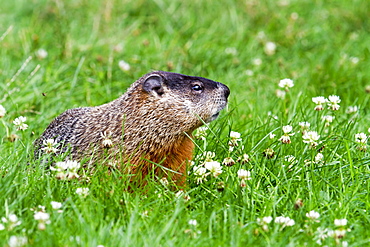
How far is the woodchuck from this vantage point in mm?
4074

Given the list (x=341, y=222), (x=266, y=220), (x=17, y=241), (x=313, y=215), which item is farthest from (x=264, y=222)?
(x=17, y=241)

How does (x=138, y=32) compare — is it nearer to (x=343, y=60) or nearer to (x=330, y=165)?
(x=343, y=60)

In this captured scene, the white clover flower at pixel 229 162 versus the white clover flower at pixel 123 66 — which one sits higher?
the white clover flower at pixel 229 162

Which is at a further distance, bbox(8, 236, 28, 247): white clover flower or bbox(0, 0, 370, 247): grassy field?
bbox(0, 0, 370, 247): grassy field

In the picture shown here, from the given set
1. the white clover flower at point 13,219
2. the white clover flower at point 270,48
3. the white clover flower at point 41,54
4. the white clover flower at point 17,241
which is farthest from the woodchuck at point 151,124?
the white clover flower at point 270,48

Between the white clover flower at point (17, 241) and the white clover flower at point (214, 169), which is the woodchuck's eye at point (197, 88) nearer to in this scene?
the white clover flower at point (214, 169)

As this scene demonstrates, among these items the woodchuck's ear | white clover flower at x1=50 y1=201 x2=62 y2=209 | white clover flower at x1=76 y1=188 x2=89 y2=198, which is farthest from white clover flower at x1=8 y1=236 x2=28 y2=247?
the woodchuck's ear

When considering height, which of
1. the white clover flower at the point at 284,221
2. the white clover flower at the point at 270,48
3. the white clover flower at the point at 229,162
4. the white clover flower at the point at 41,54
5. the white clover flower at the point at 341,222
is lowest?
the white clover flower at the point at 270,48

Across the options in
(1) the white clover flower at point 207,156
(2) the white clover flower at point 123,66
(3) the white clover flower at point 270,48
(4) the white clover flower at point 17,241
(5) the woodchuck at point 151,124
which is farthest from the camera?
→ (3) the white clover flower at point 270,48

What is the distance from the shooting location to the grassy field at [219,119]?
3.10m

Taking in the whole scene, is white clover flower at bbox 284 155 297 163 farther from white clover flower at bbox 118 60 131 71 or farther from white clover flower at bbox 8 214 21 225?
white clover flower at bbox 118 60 131 71

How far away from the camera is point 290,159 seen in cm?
393

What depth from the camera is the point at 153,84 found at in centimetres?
427

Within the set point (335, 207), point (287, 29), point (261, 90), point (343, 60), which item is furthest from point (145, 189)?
point (287, 29)
